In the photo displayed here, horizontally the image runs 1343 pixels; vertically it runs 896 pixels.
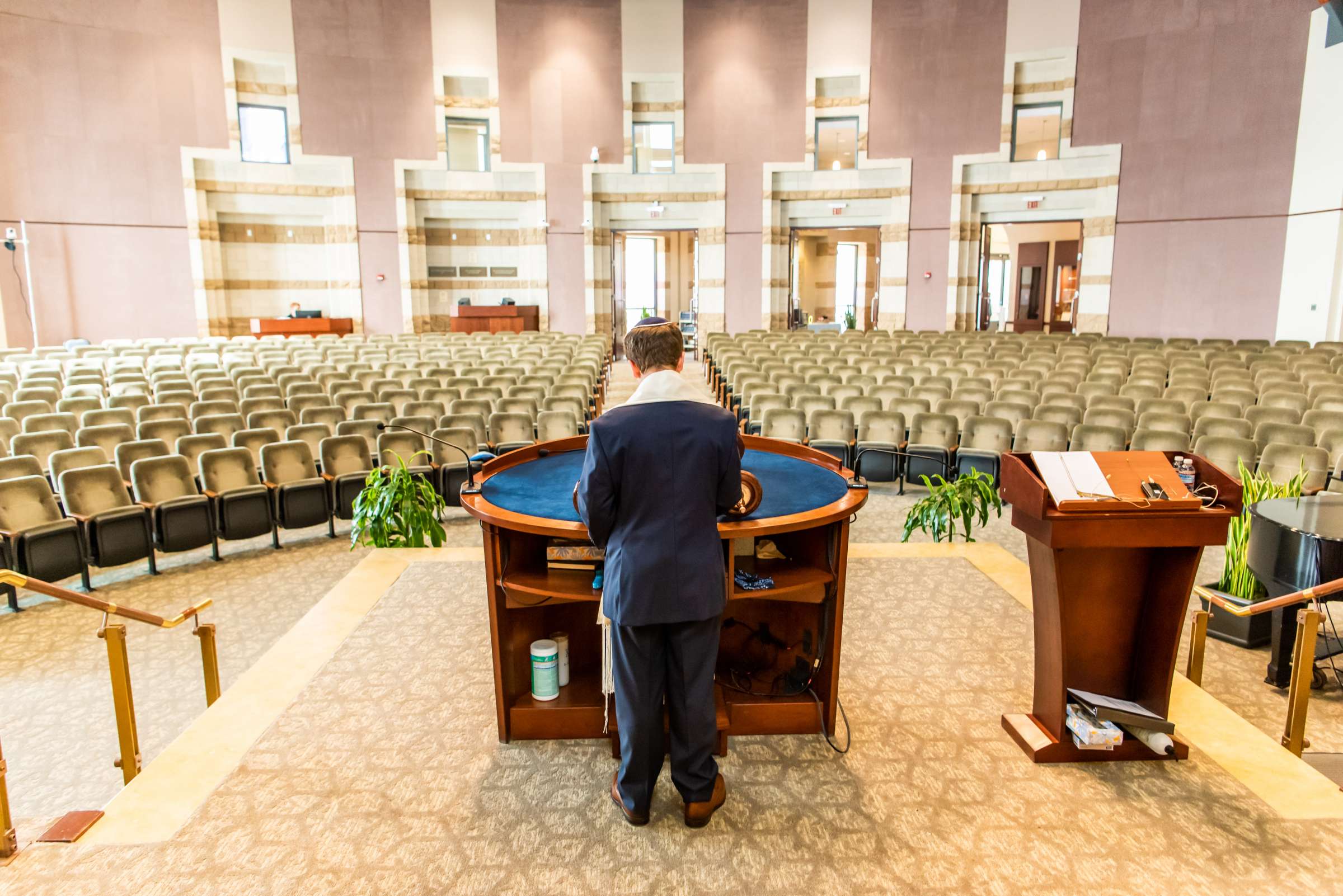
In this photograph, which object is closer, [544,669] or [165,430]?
[544,669]

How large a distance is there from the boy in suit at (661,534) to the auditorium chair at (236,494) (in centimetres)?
457

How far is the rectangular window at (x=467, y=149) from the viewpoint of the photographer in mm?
19750

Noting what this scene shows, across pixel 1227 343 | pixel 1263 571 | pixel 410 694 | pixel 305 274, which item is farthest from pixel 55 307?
pixel 1227 343

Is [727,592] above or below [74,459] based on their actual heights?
above

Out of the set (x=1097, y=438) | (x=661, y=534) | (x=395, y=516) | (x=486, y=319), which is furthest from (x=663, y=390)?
(x=486, y=319)

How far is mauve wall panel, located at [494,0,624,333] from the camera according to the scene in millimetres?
18797

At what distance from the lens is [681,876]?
7.47 feet

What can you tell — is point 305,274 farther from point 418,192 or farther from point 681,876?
point 681,876

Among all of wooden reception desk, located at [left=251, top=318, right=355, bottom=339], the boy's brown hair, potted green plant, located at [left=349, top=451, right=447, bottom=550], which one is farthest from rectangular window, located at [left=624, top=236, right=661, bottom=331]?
the boy's brown hair

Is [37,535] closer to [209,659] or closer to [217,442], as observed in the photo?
[217,442]

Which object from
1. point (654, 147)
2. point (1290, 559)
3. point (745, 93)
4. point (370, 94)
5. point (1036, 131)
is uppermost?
point (745, 93)

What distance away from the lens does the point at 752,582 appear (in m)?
2.75

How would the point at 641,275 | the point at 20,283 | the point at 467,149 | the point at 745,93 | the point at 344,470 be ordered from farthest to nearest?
the point at 641,275, the point at 467,149, the point at 745,93, the point at 20,283, the point at 344,470

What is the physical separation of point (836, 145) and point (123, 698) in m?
21.5
